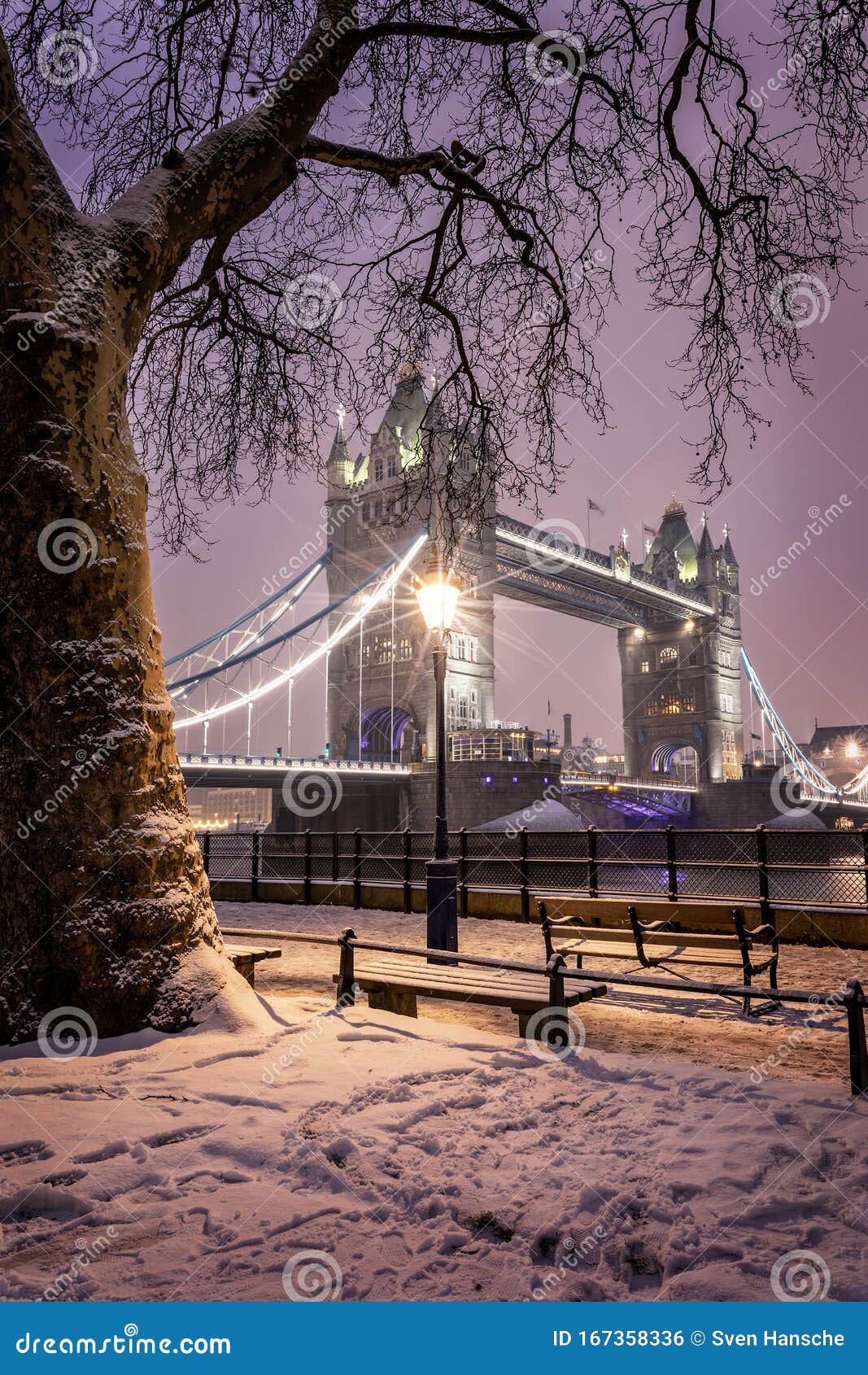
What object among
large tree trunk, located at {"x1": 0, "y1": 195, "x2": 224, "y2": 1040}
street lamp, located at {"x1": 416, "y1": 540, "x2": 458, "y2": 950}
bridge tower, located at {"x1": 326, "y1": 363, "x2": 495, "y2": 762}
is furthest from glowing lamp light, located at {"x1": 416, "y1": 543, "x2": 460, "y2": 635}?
bridge tower, located at {"x1": 326, "y1": 363, "x2": 495, "y2": 762}

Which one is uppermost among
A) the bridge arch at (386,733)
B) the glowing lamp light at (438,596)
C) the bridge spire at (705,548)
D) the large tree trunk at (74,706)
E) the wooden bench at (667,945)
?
the bridge spire at (705,548)

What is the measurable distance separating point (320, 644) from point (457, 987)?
4891cm

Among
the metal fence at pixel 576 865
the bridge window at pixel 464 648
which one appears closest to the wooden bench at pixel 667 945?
the metal fence at pixel 576 865

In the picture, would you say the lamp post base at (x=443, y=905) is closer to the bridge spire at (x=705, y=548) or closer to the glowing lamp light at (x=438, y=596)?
the glowing lamp light at (x=438, y=596)

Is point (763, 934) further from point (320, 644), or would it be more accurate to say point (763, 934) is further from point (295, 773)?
point (320, 644)

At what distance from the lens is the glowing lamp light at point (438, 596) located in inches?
295

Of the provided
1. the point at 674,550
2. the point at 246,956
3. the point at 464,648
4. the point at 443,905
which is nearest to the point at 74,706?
the point at 246,956

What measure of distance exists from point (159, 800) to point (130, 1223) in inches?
79.7

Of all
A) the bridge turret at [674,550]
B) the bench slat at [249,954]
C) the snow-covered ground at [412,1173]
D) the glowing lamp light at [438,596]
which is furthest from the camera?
the bridge turret at [674,550]

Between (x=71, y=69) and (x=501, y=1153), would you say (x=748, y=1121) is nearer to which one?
(x=501, y=1153)

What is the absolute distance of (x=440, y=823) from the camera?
24.6 feet

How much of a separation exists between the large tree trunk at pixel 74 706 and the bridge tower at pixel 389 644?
43151 mm

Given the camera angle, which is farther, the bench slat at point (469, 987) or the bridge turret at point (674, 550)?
the bridge turret at point (674, 550)

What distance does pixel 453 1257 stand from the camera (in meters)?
2.11
